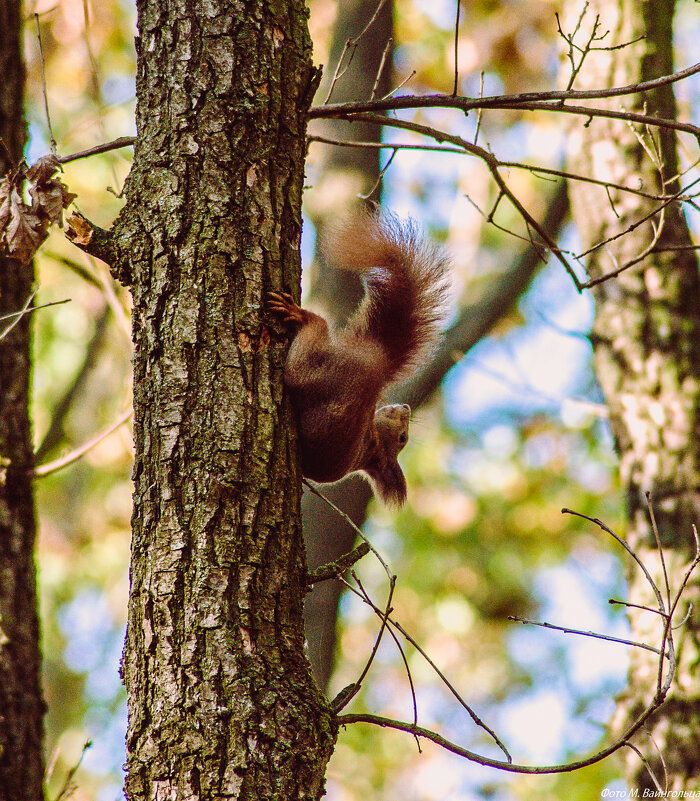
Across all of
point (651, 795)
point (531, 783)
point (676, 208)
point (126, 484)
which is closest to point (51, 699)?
point (126, 484)

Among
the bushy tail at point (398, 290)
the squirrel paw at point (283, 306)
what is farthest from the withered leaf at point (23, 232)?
the bushy tail at point (398, 290)

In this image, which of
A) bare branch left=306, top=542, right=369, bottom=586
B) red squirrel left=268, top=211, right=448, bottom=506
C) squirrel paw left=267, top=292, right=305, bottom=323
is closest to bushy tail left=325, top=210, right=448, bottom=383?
red squirrel left=268, top=211, right=448, bottom=506

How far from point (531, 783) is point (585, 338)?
626 cm

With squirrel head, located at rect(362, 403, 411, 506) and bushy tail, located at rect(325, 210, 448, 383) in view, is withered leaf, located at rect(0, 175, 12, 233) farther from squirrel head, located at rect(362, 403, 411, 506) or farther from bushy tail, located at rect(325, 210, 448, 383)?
squirrel head, located at rect(362, 403, 411, 506)

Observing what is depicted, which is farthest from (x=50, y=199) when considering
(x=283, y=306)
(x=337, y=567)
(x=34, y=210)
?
(x=337, y=567)

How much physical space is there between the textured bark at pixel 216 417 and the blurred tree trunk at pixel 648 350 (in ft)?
7.05

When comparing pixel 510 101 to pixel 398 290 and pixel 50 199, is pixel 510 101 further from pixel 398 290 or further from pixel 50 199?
pixel 50 199

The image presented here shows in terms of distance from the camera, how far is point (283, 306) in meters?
2.20

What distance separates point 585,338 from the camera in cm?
437

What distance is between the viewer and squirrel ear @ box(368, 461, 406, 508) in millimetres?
3846

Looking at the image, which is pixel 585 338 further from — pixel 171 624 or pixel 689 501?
pixel 171 624

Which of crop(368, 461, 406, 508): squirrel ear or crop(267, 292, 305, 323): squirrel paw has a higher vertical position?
crop(368, 461, 406, 508): squirrel ear

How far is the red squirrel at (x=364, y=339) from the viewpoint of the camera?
107 inches

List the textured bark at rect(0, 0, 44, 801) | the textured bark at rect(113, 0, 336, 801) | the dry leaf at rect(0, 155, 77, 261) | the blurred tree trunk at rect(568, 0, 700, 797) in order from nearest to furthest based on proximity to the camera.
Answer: the textured bark at rect(113, 0, 336, 801)
the dry leaf at rect(0, 155, 77, 261)
the textured bark at rect(0, 0, 44, 801)
the blurred tree trunk at rect(568, 0, 700, 797)
